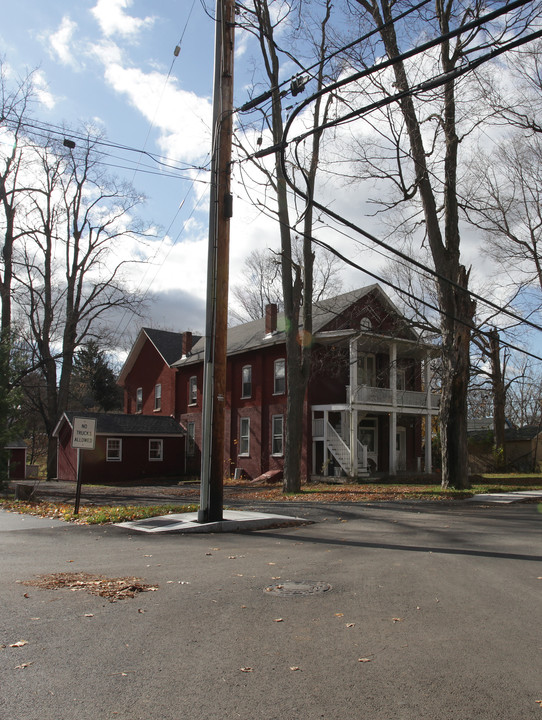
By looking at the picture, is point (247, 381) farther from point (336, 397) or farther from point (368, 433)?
point (368, 433)

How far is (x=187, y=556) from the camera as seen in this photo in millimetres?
8391

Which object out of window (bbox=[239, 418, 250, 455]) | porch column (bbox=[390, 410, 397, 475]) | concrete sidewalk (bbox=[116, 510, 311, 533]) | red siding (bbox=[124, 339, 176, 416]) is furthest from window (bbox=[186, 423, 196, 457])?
concrete sidewalk (bbox=[116, 510, 311, 533])

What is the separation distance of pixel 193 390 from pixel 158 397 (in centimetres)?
492

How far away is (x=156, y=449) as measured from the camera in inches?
1391

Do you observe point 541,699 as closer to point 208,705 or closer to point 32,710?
point 208,705

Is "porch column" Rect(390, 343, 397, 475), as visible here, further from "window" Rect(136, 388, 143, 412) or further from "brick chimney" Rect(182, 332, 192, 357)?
"window" Rect(136, 388, 143, 412)

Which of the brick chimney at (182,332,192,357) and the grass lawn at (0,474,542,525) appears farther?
the brick chimney at (182,332,192,357)

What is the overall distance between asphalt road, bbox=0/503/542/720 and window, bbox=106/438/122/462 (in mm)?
24863

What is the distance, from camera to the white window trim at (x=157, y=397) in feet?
133

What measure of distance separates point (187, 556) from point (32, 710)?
198 inches

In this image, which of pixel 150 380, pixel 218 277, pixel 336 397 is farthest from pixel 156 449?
pixel 218 277

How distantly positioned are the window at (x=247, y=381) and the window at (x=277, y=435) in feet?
8.44

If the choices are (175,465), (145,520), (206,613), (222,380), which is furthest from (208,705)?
(175,465)

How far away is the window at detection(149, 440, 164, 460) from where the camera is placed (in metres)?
35.1
